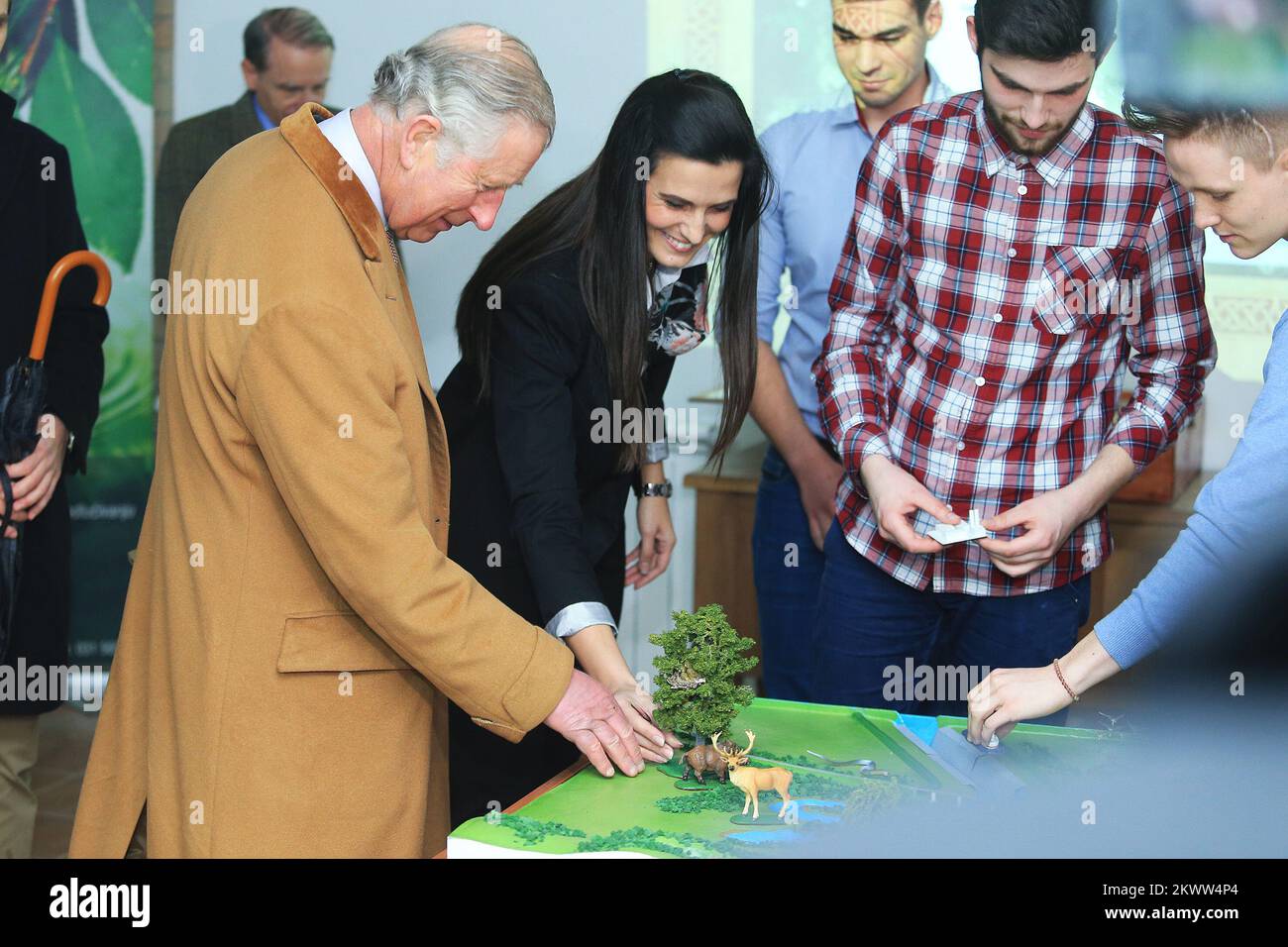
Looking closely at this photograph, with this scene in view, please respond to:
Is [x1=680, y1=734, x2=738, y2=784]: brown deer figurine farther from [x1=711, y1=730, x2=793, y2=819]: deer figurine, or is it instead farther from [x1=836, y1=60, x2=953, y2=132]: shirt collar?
[x1=836, y1=60, x2=953, y2=132]: shirt collar

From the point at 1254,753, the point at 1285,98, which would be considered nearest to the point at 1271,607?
the point at 1254,753

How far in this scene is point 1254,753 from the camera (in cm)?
164

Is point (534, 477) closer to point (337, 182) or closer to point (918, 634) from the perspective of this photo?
point (337, 182)

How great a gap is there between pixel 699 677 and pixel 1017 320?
0.88 metres

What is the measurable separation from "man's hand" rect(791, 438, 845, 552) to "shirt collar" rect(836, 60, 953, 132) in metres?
0.81

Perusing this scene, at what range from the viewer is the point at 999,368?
2471mm

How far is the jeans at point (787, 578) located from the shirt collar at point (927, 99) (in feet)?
2.65

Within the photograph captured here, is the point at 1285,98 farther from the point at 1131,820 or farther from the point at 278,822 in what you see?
the point at 278,822

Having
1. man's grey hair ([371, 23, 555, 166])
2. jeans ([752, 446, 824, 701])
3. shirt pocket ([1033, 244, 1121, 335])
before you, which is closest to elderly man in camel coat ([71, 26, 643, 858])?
man's grey hair ([371, 23, 555, 166])

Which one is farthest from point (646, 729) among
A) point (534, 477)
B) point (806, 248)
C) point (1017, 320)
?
point (806, 248)

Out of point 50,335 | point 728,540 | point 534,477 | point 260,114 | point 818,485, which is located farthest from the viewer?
point 728,540

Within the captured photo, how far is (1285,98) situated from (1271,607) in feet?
2.10

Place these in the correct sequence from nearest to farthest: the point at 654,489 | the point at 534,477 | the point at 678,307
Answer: the point at 534,477 → the point at 678,307 → the point at 654,489

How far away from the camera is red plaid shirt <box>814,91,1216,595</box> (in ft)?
8.05
